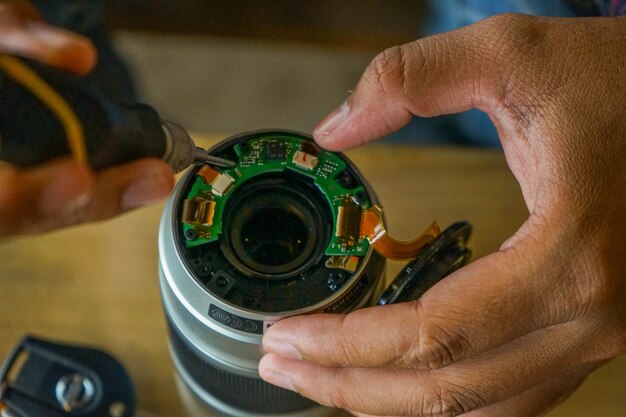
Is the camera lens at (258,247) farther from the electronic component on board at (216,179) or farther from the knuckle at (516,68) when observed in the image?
the knuckle at (516,68)

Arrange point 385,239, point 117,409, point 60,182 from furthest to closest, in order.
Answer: point 117,409 < point 385,239 < point 60,182

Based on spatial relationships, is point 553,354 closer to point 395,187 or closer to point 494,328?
point 494,328

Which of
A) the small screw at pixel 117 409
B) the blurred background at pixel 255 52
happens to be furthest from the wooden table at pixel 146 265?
the blurred background at pixel 255 52

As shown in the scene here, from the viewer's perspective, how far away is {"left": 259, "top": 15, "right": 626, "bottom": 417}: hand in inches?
16.6

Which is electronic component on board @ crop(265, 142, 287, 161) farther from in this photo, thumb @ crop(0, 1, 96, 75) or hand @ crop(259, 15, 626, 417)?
thumb @ crop(0, 1, 96, 75)

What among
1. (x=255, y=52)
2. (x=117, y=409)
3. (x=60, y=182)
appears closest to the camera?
(x=60, y=182)

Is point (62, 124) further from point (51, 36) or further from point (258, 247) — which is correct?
point (258, 247)

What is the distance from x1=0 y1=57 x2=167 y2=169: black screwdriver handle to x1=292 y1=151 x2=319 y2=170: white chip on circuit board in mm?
111

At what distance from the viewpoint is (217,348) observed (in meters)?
0.47

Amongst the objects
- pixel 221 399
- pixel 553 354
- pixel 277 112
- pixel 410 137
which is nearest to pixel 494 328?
pixel 553 354

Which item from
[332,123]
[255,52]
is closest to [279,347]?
[332,123]

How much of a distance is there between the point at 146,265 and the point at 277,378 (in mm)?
224

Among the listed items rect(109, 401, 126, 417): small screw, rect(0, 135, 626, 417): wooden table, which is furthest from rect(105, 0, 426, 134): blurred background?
rect(109, 401, 126, 417): small screw

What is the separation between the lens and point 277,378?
47 centimetres
